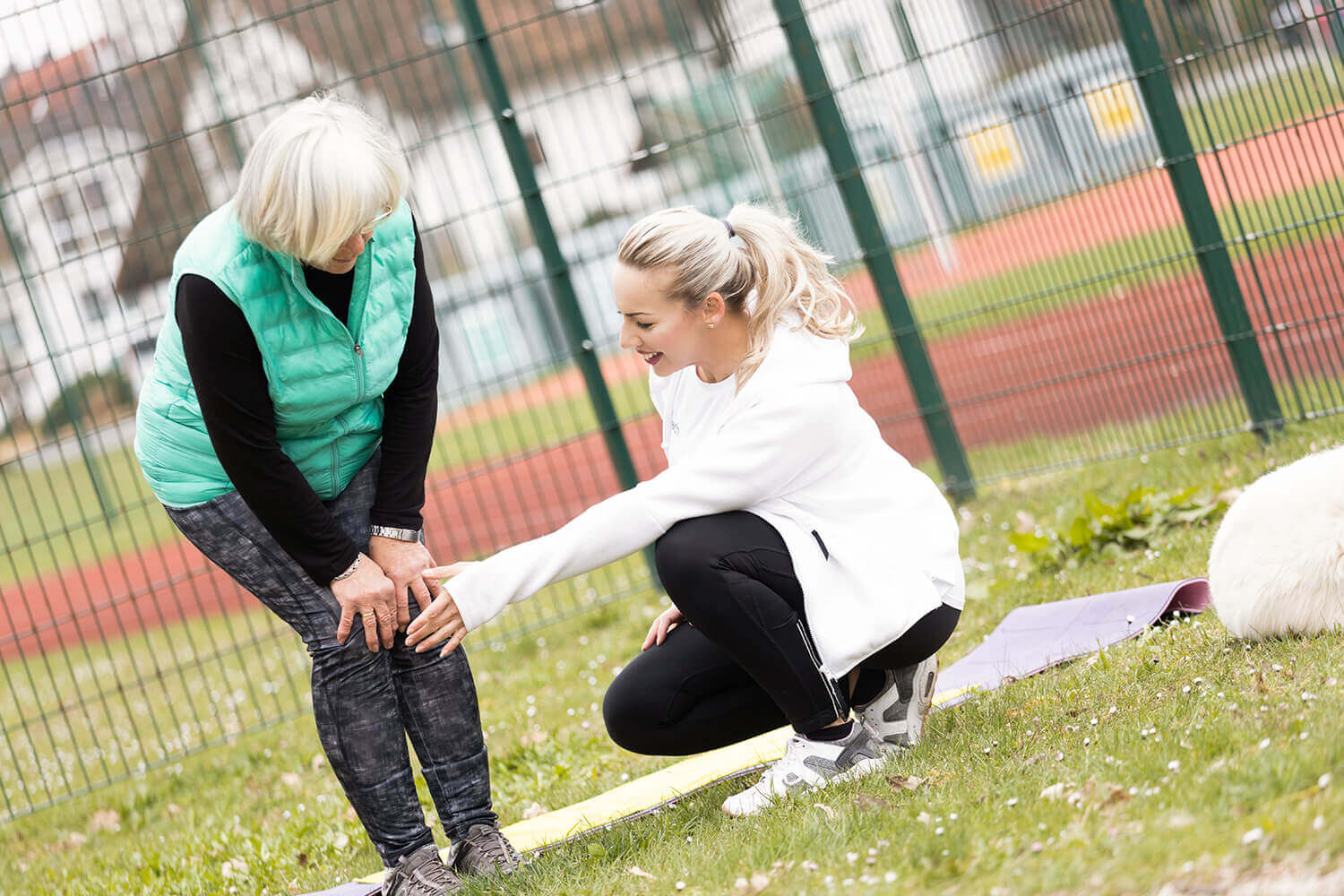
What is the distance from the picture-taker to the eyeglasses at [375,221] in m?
2.83

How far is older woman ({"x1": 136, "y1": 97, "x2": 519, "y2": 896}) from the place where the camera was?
281 cm

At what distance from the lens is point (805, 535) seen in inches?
119

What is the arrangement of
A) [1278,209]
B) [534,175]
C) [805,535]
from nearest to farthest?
1. [805,535]
2. [1278,209]
3. [534,175]

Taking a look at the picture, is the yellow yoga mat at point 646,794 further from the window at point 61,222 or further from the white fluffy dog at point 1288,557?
the window at point 61,222

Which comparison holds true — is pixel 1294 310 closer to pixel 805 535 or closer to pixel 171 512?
pixel 805 535

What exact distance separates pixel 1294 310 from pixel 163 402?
4559mm

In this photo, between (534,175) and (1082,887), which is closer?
(1082,887)

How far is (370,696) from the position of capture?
10.2 feet

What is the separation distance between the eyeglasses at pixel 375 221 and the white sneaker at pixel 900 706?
5.27ft

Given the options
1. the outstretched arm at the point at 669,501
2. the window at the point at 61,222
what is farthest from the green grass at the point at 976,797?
the window at the point at 61,222

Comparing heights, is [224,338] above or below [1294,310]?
above

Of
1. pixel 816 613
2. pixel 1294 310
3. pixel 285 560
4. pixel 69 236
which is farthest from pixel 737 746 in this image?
pixel 69 236

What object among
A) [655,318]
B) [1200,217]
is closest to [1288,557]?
[655,318]

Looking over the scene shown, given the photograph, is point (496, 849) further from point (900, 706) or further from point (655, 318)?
point (655, 318)
